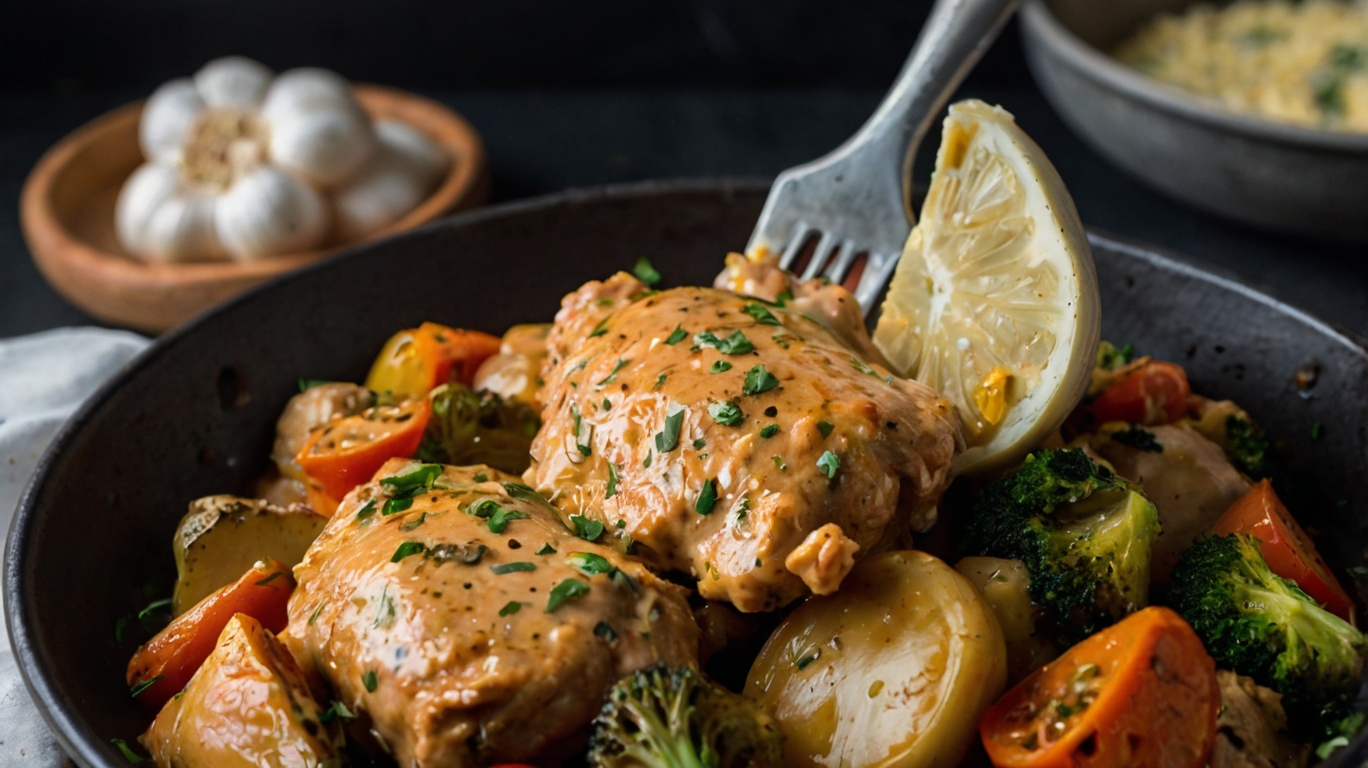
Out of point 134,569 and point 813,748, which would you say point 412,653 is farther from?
point 134,569

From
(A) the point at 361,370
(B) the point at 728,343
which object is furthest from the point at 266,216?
(B) the point at 728,343

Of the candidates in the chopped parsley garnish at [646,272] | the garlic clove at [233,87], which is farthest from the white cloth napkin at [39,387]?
the garlic clove at [233,87]

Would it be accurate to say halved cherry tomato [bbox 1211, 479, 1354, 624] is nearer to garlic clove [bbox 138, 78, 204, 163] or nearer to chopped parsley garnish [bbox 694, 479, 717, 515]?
chopped parsley garnish [bbox 694, 479, 717, 515]

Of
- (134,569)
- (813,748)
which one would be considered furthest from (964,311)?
(134,569)

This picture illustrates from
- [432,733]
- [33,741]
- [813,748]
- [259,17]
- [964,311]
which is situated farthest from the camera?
[259,17]

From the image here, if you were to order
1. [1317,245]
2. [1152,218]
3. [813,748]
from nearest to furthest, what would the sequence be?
[813,748] → [1317,245] → [1152,218]

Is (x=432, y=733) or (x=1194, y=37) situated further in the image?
(x=1194, y=37)
